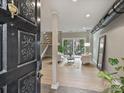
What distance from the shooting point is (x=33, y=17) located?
4.37ft

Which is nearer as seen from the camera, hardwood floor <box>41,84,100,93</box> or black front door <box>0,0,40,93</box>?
black front door <box>0,0,40,93</box>

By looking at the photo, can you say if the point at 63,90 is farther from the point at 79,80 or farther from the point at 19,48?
the point at 19,48

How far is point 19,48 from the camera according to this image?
3.34 feet

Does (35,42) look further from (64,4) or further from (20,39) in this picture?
(64,4)

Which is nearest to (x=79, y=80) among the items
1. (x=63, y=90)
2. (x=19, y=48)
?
(x=63, y=90)

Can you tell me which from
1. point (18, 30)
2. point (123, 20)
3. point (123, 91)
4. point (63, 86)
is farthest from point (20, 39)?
point (123, 20)

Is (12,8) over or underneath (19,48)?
over

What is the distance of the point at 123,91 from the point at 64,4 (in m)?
2.98

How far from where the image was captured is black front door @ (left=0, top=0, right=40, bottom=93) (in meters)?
0.81

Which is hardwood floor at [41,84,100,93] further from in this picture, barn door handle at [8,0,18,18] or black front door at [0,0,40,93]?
barn door handle at [8,0,18,18]

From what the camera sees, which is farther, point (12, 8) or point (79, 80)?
point (79, 80)

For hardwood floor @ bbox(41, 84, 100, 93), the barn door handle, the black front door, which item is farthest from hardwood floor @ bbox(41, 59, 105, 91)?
the barn door handle

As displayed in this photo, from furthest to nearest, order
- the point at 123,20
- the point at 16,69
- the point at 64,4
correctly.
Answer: the point at 123,20, the point at 64,4, the point at 16,69

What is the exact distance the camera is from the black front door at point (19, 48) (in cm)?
81
